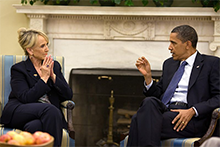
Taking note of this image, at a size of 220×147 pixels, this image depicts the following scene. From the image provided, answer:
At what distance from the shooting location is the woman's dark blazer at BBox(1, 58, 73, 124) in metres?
2.44

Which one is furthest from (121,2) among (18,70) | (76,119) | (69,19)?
(18,70)

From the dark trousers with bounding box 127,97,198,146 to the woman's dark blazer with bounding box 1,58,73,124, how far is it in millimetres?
658

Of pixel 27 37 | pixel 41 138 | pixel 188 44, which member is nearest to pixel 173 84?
pixel 188 44

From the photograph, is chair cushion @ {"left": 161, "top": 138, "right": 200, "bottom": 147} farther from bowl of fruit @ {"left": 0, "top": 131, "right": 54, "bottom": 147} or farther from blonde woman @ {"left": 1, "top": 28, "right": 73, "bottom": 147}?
bowl of fruit @ {"left": 0, "top": 131, "right": 54, "bottom": 147}

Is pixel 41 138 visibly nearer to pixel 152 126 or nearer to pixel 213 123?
pixel 152 126

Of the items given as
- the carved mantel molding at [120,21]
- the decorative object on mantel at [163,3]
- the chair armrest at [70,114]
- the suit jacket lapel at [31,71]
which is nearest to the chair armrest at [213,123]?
the chair armrest at [70,114]

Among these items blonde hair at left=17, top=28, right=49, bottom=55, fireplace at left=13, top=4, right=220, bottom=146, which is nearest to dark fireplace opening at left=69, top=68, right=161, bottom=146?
fireplace at left=13, top=4, right=220, bottom=146

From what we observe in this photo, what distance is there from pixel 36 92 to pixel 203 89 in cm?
119

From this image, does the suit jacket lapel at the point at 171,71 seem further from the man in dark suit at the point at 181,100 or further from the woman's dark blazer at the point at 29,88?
the woman's dark blazer at the point at 29,88

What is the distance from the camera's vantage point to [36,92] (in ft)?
7.97

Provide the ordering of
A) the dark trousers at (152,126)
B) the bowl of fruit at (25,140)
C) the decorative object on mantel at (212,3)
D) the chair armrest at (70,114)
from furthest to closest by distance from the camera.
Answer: the decorative object on mantel at (212,3) < the chair armrest at (70,114) < the dark trousers at (152,126) < the bowl of fruit at (25,140)

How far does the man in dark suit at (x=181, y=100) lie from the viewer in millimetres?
2240

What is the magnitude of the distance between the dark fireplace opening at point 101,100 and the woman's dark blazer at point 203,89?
3.89 ft

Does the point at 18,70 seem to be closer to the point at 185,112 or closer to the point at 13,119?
the point at 13,119
